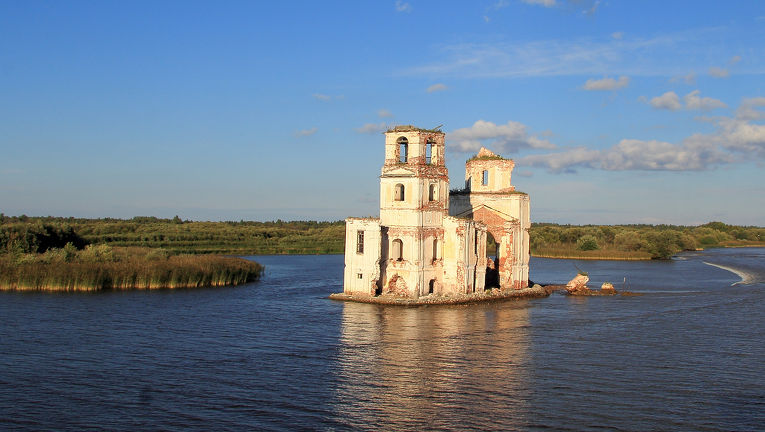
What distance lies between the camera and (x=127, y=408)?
17281 mm

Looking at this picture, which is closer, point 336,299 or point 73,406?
point 73,406

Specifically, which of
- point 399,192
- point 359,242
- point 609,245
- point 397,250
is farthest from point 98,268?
point 609,245

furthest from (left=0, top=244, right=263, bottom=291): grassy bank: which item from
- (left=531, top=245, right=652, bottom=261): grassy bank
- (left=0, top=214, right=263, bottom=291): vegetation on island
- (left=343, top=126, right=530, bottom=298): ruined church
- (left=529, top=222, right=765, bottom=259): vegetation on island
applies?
(left=529, top=222, right=765, bottom=259): vegetation on island

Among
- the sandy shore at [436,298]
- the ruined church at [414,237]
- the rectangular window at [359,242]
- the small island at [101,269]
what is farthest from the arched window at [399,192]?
the small island at [101,269]

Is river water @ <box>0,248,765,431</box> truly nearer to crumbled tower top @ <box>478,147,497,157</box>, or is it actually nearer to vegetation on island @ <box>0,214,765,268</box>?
crumbled tower top @ <box>478,147,497,157</box>

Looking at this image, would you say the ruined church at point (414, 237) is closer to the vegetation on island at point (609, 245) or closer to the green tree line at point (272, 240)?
the green tree line at point (272, 240)

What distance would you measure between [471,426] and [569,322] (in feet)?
52.4

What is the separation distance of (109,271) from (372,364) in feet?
72.6

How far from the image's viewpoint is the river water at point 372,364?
1691cm

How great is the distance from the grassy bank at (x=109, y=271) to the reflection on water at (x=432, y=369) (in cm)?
1322

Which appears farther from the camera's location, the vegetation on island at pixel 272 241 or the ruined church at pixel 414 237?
the vegetation on island at pixel 272 241

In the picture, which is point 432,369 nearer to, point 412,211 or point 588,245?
point 412,211

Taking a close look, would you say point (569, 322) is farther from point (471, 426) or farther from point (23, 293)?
point (23, 293)

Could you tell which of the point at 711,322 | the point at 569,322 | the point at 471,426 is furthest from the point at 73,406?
the point at 711,322
